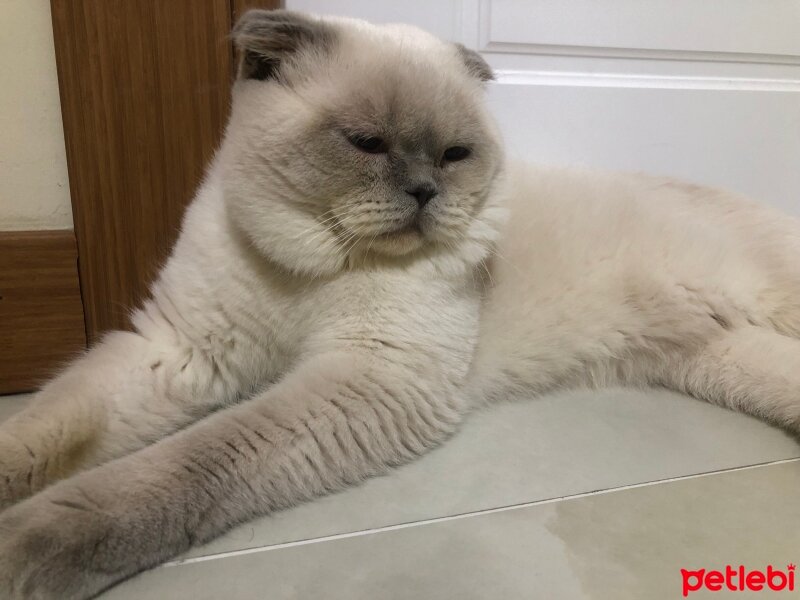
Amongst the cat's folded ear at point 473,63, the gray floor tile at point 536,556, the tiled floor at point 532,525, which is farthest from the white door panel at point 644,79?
the gray floor tile at point 536,556

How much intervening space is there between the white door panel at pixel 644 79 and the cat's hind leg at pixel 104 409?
35.6 inches

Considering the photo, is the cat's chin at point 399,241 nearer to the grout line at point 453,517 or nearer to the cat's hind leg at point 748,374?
the grout line at point 453,517

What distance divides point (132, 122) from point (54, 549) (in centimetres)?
87

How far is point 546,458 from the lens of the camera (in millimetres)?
1064

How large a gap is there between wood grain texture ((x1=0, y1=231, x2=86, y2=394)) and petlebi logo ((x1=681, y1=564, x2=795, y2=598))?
3.83ft

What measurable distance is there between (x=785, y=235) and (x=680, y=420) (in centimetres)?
55

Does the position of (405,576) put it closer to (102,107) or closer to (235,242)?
(235,242)

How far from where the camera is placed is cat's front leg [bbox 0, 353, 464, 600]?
741mm

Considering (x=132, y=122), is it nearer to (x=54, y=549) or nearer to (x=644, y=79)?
(x=54, y=549)

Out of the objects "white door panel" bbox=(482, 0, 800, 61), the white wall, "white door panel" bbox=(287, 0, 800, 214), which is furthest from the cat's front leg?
"white door panel" bbox=(482, 0, 800, 61)

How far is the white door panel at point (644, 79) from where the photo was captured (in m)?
1.63

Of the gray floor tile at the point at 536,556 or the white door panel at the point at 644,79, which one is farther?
the white door panel at the point at 644,79

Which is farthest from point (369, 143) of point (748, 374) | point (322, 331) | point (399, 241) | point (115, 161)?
point (748, 374)

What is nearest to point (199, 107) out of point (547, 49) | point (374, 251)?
point (374, 251)
